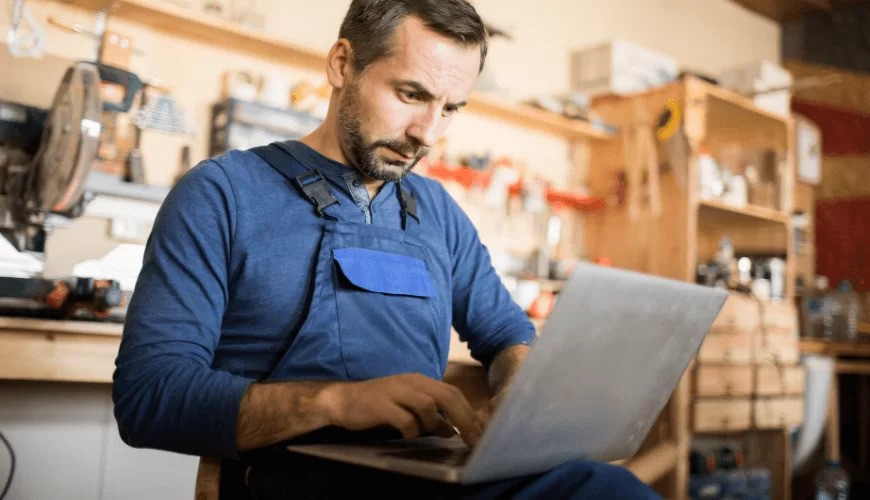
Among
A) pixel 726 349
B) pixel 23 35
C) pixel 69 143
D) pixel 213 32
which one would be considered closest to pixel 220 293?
pixel 69 143

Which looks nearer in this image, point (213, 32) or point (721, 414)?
point (213, 32)

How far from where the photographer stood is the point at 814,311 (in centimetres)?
440

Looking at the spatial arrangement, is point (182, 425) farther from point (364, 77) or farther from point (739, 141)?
point (739, 141)

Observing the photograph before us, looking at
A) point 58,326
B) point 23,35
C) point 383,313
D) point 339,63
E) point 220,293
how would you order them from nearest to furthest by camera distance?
1. point 220,293
2. point 383,313
3. point 339,63
4. point 58,326
5. point 23,35

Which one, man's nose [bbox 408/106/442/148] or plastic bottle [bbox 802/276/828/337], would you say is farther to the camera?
plastic bottle [bbox 802/276/828/337]

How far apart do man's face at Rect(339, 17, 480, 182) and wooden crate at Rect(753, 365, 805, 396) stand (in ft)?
8.37

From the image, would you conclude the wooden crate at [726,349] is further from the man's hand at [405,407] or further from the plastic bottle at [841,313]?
the man's hand at [405,407]

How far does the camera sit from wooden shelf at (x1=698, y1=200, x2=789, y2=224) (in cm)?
343

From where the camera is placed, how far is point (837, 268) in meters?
4.75

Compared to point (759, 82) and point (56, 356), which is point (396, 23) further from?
point (759, 82)

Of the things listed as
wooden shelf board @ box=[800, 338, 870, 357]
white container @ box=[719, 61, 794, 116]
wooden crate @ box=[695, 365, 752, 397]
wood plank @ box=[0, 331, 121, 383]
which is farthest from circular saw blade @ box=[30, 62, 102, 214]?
wooden shelf board @ box=[800, 338, 870, 357]

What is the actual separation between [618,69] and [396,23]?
2439 millimetres

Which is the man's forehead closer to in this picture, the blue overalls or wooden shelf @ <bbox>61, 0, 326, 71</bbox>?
the blue overalls

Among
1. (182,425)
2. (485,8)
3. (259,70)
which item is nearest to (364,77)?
(182,425)
